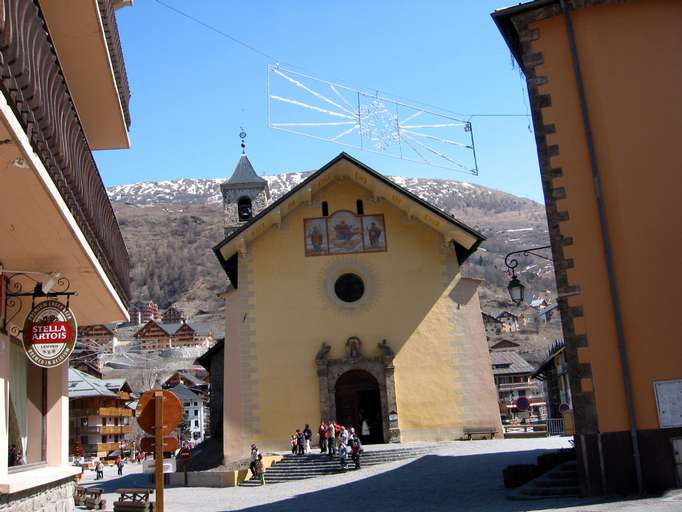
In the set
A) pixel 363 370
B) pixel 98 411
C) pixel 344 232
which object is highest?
pixel 344 232

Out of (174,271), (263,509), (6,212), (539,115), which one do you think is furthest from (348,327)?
(174,271)

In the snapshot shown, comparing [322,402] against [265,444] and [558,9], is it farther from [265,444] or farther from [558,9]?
[558,9]

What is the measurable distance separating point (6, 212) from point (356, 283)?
20.5m

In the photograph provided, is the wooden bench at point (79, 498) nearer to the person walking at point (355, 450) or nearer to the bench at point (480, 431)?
the person walking at point (355, 450)

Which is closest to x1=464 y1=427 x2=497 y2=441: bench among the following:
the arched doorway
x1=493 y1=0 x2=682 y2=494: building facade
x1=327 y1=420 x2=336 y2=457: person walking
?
the arched doorway

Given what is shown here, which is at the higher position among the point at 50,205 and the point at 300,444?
the point at 50,205

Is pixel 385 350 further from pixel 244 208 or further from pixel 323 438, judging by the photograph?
pixel 244 208

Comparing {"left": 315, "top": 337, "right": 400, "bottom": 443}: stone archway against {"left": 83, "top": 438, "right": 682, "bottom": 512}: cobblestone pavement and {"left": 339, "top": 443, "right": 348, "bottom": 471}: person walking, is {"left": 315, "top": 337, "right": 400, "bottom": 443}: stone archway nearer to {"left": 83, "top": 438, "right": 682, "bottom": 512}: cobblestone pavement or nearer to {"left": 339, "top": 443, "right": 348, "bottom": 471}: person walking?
{"left": 83, "top": 438, "right": 682, "bottom": 512}: cobblestone pavement

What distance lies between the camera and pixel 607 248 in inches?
524

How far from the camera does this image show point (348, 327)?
87.4 ft

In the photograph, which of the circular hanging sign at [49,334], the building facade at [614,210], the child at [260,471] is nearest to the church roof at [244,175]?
the child at [260,471]

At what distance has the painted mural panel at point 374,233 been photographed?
1077 inches

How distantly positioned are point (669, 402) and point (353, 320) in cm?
1495

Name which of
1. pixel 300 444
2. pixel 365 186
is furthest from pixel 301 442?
pixel 365 186
